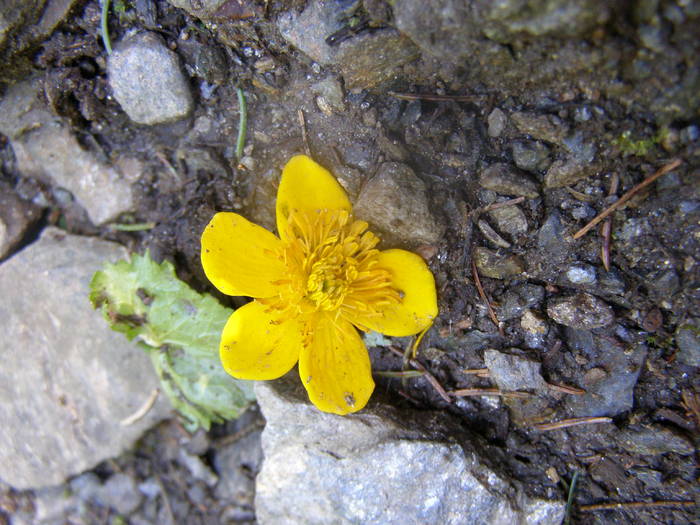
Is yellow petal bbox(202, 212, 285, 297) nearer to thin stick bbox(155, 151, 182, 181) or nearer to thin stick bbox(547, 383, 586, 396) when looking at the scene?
thin stick bbox(155, 151, 182, 181)

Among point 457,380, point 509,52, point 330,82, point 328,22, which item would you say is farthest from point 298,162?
point 457,380

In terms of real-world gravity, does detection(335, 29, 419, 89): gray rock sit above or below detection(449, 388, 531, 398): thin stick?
above

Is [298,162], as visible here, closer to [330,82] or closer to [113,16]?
[330,82]

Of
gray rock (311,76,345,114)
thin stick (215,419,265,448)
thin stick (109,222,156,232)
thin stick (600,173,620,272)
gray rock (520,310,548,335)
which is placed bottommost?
thin stick (215,419,265,448)

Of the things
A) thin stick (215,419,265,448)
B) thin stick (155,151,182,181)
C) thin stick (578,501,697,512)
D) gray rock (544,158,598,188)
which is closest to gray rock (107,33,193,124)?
thin stick (155,151,182,181)

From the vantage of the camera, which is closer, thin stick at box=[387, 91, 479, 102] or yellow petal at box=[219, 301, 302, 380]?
thin stick at box=[387, 91, 479, 102]

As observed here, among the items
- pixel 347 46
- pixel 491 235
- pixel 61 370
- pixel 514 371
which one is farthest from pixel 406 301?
pixel 61 370
